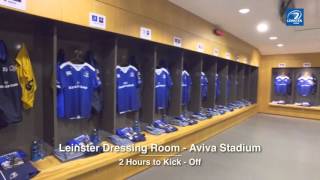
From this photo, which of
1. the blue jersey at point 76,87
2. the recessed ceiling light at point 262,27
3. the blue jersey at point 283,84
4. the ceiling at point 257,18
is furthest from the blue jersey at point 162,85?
the blue jersey at point 283,84

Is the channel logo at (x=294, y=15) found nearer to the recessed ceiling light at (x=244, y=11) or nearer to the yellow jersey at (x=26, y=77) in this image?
the recessed ceiling light at (x=244, y=11)

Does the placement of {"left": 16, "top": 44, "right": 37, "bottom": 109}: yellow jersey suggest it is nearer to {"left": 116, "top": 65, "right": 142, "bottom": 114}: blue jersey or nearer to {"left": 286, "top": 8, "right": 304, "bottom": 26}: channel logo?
Answer: {"left": 116, "top": 65, "right": 142, "bottom": 114}: blue jersey

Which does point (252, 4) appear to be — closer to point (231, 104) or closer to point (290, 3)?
point (290, 3)

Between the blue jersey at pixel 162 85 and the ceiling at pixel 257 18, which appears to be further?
the blue jersey at pixel 162 85

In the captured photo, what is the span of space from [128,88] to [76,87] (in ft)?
2.81

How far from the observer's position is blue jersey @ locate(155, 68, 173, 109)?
12.9 ft

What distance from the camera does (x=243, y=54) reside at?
276 inches

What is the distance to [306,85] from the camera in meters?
7.87

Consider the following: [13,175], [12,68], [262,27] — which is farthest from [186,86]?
[13,175]

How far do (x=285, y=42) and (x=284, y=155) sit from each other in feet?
13.9

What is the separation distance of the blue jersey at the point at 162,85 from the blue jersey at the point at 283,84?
6058 mm

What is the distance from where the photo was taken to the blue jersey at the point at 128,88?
3.21m

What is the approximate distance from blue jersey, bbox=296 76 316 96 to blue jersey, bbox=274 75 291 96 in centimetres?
36

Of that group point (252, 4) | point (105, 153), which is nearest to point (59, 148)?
point (105, 153)
